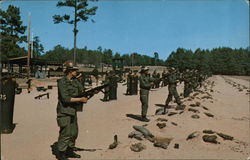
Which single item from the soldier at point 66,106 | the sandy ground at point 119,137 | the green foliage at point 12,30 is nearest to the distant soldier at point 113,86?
the sandy ground at point 119,137

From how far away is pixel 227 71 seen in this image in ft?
300

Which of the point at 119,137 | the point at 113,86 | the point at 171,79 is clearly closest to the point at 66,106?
the point at 119,137

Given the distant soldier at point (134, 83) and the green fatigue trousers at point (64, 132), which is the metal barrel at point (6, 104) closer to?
the green fatigue trousers at point (64, 132)

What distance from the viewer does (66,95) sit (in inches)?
182

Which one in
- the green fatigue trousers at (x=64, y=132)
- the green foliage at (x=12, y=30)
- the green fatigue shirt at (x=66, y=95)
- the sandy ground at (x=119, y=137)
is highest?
the green foliage at (x=12, y=30)

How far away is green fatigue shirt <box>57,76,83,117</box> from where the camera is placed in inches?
182

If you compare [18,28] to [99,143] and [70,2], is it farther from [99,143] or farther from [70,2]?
[99,143]

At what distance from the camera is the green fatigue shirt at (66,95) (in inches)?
182

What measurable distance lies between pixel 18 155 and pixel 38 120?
3781mm

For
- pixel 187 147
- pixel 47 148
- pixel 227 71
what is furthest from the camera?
pixel 227 71

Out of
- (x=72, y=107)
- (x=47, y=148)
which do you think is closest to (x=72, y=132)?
(x=72, y=107)

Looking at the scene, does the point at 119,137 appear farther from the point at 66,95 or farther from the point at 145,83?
the point at 66,95

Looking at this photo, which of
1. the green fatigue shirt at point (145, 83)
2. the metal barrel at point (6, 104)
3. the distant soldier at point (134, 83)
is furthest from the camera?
the distant soldier at point (134, 83)

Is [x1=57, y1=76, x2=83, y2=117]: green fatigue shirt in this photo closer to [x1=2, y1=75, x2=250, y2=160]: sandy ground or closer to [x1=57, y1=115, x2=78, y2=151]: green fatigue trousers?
[x1=57, y1=115, x2=78, y2=151]: green fatigue trousers
